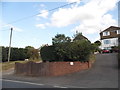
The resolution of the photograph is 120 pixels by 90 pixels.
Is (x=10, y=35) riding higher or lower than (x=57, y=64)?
higher

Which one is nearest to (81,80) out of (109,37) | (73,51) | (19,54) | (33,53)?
(73,51)

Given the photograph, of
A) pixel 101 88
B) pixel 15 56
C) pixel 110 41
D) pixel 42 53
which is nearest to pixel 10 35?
pixel 15 56

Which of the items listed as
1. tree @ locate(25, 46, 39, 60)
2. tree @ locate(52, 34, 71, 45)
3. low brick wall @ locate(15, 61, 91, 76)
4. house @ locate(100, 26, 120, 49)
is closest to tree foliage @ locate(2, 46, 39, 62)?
tree @ locate(25, 46, 39, 60)

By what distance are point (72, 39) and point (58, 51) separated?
246cm

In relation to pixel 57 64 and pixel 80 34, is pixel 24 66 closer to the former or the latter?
pixel 57 64

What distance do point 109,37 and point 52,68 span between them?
41964mm

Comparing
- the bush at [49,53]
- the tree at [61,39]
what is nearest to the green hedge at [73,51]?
the tree at [61,39]

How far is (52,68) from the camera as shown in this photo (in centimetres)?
1759

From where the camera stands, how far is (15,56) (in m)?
37.0

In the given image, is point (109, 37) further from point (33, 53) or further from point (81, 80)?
point (81, 80)

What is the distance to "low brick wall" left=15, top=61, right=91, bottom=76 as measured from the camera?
17.6 metres

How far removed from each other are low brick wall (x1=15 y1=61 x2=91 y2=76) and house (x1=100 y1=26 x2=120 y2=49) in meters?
37.6

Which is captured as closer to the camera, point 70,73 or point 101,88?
point 101,88

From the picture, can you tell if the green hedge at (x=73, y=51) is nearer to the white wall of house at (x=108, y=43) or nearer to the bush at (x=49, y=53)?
the bush at (x=49, y=53)
